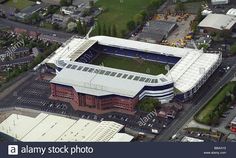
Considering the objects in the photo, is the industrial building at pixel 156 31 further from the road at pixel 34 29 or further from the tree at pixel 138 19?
the road at pixel 34 29

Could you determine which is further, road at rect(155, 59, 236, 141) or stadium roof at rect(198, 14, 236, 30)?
stadium roof at rect(198, 14, 236, 30)

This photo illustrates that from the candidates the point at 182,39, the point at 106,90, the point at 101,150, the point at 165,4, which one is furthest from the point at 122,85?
the point at 101,150

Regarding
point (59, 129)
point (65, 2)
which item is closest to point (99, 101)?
point (59, 129)

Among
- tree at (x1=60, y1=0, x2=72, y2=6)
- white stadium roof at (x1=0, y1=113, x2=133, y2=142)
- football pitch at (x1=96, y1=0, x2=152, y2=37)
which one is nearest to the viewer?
white stadium roof at (x1=0, y1=113, x2=133, y2=142)

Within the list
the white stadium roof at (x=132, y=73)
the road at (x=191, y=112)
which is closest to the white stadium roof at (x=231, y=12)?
the white stadium roof at (x=132, y=73)

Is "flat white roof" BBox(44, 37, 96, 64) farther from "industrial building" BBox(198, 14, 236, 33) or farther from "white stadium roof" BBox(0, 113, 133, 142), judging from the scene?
"industrial building" BBox(198, 14, 236, 33)

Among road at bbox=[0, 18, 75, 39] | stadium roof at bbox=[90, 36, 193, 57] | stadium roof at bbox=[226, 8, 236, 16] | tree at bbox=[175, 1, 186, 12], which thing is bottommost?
road at bbox=[0, 18, 75, 39]

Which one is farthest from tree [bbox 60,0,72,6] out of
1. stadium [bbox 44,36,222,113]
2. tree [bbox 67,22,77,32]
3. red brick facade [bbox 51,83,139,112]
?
red brick facade [bbox 51,83,139,112]
